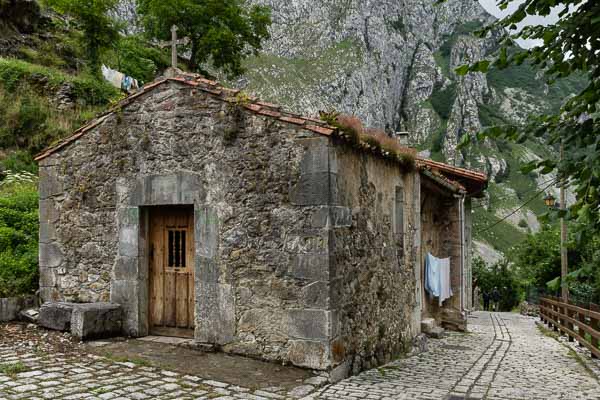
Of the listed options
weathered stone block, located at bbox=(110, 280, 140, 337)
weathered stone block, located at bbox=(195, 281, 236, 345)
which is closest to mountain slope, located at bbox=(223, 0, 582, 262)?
weathered stone block, located at bbox=(110, 280, 140, 337)

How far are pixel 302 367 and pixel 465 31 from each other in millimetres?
100811

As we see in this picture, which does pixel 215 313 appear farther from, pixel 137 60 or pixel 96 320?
pixel 137 60

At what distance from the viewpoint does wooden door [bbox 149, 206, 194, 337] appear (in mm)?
7750

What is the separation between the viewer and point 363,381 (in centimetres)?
662

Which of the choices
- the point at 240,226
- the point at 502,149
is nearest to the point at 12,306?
the point at 240,226

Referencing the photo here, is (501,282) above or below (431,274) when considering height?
below

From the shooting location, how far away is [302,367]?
6.43 meters

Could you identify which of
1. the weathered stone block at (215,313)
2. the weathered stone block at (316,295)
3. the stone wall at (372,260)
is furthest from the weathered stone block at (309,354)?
the weathered stone block at (215,313)

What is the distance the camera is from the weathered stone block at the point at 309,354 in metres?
6.32

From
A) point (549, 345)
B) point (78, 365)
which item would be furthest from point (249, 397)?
point (549, 345)

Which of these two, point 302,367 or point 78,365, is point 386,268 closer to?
point 302,367

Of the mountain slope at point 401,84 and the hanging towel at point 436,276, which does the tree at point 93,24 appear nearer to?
the hanging towel at point 436,276

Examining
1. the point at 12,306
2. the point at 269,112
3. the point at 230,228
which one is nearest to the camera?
the point at 269,112

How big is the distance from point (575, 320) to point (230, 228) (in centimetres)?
926
